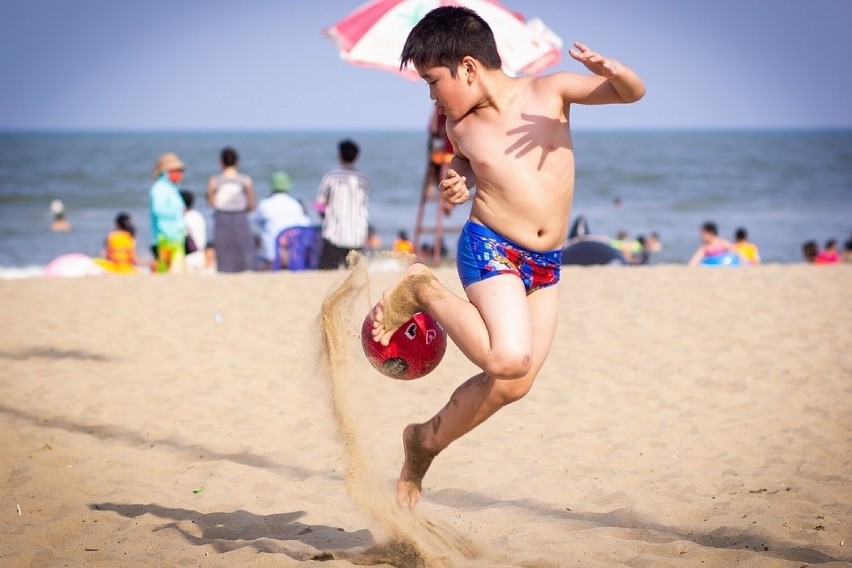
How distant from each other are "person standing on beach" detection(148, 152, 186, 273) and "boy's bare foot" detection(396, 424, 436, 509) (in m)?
7.64

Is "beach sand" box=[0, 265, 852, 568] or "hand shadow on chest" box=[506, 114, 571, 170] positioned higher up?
"hand shadow on chest" box=[506, 114, 571, 170]

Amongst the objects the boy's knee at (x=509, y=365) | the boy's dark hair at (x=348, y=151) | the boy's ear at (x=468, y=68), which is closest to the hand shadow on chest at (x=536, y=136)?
the boy's ear at (x=468, y=68)

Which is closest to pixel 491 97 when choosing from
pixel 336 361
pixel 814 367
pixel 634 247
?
pixel 336 361

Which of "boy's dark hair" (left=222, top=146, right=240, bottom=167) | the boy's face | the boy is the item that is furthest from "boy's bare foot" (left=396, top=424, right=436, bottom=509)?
"boy's dark hair" (left=222, top=146, right=240, bottom=167)

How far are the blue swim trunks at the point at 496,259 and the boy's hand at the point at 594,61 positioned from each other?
738 mm

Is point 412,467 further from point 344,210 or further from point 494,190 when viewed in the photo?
point 344,210

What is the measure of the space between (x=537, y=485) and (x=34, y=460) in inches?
112

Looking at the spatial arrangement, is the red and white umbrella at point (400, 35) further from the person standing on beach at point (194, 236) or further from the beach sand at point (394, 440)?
the person standing on beach at point (194, 236)

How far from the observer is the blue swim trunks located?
3.80 m

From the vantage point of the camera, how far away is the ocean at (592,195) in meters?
27.6

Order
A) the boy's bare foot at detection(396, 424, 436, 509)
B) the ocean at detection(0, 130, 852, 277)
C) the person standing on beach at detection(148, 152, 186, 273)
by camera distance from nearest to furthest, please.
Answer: the boy's bare foot at detection(396, 424, 436, 509), the person standing on beach at detection(148, 152, 186, 273), the ocean at detection(0, 130, 852, 277)

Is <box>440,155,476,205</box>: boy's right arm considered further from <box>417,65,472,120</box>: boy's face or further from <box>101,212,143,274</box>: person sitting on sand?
<box>101,212,143,274</box>: person sitting on sand

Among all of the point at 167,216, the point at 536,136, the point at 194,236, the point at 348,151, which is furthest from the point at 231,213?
the point at 536,136

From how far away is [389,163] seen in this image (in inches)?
2549
